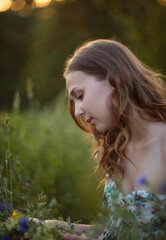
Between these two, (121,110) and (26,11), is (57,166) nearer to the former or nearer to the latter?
(121,110)

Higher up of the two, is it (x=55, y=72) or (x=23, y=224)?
(x=23, y=224)

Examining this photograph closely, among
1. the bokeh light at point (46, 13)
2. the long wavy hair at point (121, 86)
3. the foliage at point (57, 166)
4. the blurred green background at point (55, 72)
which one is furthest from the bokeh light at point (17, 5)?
the long wavy hair at point (121, 86)

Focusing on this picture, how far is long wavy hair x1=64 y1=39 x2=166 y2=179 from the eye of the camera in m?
1.80

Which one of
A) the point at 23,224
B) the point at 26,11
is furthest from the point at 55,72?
the point at 23,224

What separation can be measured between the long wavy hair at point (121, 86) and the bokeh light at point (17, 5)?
2167 cm

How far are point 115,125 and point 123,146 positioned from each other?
13cm

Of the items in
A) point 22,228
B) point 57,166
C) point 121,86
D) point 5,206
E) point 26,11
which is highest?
point 121,86

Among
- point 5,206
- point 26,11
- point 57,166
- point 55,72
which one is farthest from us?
point 26,11

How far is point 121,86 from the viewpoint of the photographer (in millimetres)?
1797

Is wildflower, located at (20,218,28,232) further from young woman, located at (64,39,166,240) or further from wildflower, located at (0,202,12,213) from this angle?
young woman, located at (64,39,166,240)

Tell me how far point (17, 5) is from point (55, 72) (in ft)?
22.7

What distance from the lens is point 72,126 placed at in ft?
17.9

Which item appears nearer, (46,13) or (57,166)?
(57,166)

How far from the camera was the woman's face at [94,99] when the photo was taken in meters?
1.79
